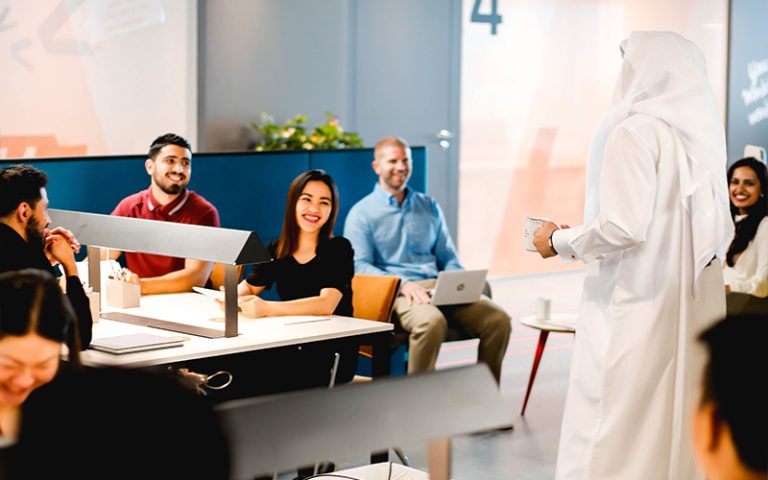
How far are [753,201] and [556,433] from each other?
5.38ft

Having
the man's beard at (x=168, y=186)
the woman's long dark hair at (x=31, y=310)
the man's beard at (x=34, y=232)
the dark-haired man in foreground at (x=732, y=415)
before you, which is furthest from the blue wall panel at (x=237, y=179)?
the dark-haired man in foreground at (x=732, y=415)

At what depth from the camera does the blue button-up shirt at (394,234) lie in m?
6.10

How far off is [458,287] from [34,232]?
239 cm

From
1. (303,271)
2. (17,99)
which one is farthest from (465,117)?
(303,271)

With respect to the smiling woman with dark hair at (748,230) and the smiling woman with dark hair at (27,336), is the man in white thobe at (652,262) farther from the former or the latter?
the smiling woman with dark hair at (27,336)

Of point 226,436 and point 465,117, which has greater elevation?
point 465,117

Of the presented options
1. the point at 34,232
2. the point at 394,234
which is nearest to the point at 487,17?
the point at 394,234

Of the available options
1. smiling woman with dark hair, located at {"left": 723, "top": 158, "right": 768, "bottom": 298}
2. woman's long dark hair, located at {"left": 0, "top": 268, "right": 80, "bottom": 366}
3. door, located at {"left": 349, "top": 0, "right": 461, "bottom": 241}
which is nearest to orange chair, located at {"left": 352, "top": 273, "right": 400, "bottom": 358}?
smiling woman with dark hair, located at {"left": 723, "top": 158, "right": 768, "bottom": 298}

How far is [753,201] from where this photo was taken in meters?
6.07

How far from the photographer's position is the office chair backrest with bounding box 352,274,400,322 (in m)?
5.20

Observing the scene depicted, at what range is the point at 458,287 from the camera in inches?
227

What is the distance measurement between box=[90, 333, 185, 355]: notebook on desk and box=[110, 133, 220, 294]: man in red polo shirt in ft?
4.32

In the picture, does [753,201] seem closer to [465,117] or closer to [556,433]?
[556,433]

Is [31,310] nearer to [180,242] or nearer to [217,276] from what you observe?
[180,242]
